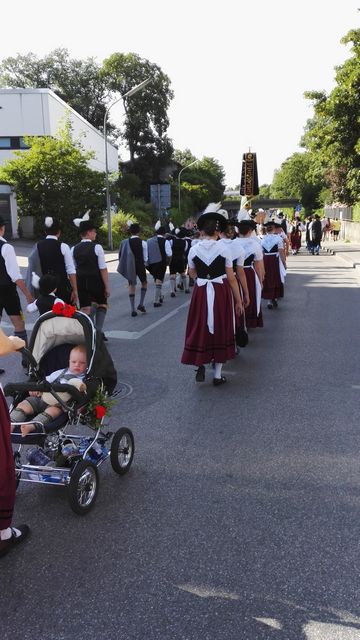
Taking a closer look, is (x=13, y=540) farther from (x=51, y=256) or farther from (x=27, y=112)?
(x=27, y=112)

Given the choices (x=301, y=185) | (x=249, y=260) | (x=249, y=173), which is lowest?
(x=249, y=260)

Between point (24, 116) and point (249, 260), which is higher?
point (24, 116)

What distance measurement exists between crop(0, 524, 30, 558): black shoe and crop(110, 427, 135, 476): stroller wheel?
0.84m

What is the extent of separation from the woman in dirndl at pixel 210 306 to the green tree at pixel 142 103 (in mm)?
→ 63734

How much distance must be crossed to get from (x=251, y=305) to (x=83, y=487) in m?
5.78

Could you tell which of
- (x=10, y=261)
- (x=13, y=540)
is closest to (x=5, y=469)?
(x=13, y=540)

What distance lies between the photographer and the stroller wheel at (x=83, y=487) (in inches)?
135

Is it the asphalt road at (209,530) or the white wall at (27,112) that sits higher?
the white wall at (27,112)

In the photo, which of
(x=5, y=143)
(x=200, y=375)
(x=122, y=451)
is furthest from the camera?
(x=5, y=143)

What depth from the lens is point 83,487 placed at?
3.58m

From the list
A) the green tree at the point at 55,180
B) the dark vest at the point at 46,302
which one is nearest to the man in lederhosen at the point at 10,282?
the dark vest at the point at 46,302

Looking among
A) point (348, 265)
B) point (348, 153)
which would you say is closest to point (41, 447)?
point (348, 265)

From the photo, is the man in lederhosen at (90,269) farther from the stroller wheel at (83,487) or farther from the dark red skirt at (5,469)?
the dark red skirt at (5,469)

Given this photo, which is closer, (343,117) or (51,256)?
(51,256)
